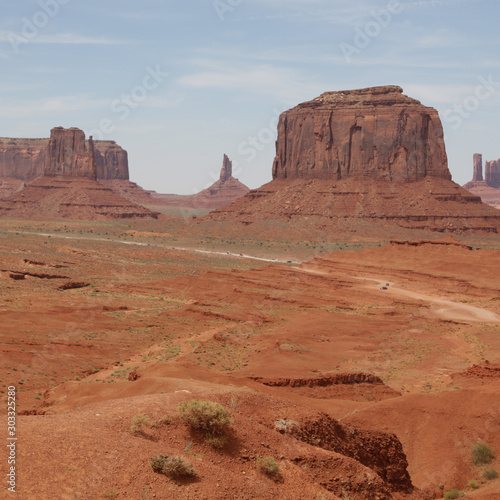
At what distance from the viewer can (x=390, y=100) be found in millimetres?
114625

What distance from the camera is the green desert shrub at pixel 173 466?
9.48m

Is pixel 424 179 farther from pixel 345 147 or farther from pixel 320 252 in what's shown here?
pixel 320 252

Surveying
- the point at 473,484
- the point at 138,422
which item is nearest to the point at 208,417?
the point at 138,422

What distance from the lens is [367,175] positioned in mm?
115250

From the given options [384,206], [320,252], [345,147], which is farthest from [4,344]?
[345,147]

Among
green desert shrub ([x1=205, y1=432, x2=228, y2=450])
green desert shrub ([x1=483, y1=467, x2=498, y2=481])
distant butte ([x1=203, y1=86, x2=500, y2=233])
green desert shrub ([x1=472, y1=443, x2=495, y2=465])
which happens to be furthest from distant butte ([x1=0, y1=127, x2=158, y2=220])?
green desert shrub ([x1=205, y1=432, x2=228, y2=450])

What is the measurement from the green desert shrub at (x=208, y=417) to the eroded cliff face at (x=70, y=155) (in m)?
147

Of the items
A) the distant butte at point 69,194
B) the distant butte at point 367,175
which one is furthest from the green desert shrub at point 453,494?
the distant butte at point 69,194

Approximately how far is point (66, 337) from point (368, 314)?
59.6 feet

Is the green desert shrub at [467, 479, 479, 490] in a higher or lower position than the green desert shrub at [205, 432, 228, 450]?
lower

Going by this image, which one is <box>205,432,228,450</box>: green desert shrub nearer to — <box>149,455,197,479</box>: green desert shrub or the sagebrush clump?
the sagebrush clump

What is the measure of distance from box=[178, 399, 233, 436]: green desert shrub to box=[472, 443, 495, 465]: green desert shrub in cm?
705

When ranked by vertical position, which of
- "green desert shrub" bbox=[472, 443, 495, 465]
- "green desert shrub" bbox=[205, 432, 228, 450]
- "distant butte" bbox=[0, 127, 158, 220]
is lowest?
"green desert shrub" bbox=[472, 443, 495, 465]

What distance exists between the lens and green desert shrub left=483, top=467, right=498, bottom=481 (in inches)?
572
